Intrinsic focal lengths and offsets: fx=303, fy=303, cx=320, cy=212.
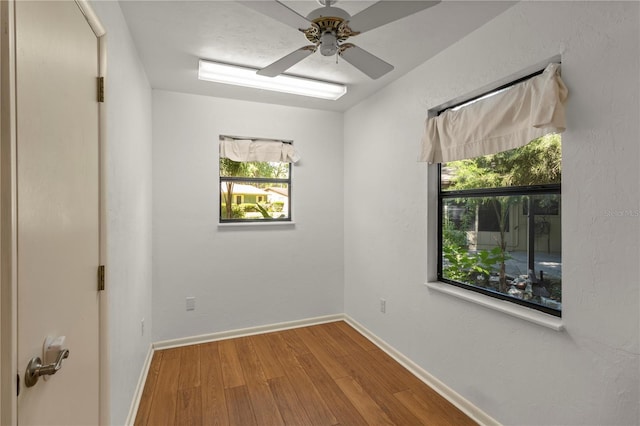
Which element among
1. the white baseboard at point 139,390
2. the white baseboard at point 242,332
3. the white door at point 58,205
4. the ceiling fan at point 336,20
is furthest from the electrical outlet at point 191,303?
the ceiling fan at point 336,20

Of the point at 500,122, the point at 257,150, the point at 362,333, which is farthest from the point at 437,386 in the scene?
the point at 257,150

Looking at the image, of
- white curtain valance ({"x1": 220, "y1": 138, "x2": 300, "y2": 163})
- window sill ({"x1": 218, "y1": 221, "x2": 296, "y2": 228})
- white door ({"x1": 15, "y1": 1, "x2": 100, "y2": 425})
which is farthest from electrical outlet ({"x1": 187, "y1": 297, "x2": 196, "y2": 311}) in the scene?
white door ({"x1": 15, "y1": 1, "x2": 100, "y2": 425})

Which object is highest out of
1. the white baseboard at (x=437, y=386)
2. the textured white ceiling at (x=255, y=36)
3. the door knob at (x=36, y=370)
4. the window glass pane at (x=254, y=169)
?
the textured white ceiling at (x=255, y=36)

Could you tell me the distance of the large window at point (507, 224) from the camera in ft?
5.80

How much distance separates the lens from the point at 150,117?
2.95 meters

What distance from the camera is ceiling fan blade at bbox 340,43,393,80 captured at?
1723 millimetres

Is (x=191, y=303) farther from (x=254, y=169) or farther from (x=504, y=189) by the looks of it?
(x=504, y=189)

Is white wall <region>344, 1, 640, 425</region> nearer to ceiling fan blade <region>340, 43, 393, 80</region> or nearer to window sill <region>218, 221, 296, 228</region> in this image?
ceiling fan blade <region>340, 43, 393, 80</region>

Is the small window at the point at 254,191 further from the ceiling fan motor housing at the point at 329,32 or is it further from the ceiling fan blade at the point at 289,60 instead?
the ceiling fan motor housing at the point at 329,32

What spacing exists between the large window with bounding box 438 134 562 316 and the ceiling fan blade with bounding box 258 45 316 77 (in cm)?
144

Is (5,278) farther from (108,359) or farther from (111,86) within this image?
(111,86)

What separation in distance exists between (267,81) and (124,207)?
161cm

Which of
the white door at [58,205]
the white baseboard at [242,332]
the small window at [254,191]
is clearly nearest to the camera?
the white door at [58,205]

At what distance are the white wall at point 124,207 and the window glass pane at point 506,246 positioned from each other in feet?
7.65
